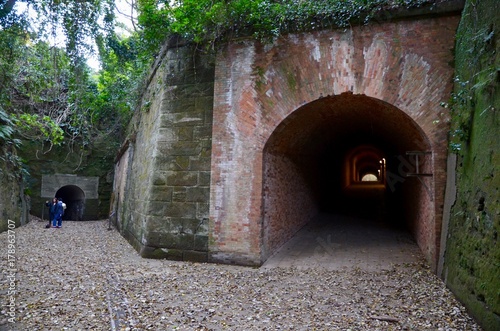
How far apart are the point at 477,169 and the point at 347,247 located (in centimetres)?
370

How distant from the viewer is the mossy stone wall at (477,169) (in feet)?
12.1

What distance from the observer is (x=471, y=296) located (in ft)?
13.3

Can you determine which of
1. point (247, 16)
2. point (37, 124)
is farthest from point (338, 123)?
point (37, 124)

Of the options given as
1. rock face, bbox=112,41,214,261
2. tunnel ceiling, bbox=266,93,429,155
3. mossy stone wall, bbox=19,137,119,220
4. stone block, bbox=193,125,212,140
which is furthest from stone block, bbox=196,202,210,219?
mossy stone wall, bbox=19,137,119,220

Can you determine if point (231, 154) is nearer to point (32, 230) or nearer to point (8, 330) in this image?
point (8, 330)

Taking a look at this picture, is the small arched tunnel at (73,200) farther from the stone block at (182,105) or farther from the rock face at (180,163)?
the stone block at (182,105)

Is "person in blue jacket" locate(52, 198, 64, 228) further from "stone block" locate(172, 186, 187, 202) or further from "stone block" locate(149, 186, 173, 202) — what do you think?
"stone block" locate(172, 186, 187, 202)

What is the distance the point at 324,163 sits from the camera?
11461 mm

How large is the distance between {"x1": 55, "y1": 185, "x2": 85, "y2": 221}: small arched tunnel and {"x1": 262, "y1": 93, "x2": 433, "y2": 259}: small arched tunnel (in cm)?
1317

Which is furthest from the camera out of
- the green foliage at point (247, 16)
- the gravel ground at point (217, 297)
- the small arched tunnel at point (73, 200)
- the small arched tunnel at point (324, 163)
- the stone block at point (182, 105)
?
the small arched tunnel at point (73, 200)

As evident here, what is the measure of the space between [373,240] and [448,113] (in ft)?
11.5

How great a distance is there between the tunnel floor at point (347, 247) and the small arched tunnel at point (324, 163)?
24cm

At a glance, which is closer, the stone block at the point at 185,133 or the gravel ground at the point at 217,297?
the gravel ground at the point at 217,297

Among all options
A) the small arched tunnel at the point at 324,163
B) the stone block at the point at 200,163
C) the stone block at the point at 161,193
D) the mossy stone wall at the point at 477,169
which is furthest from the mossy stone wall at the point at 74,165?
the mossy stone wall at the point at 477,169
